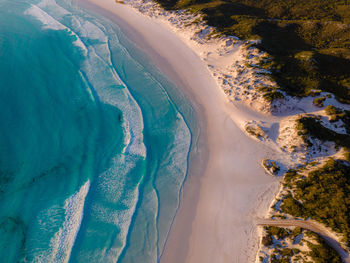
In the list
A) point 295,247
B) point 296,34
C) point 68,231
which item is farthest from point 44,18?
point 295,247

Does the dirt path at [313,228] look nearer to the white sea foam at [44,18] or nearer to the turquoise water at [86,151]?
the turquoise water at [86,151]

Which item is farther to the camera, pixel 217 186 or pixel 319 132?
pixel 319 132

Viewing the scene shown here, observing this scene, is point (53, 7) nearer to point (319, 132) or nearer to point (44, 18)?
point (44, 18)

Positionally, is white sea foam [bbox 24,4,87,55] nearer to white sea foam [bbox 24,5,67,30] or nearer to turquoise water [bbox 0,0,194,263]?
white sea foam [bbox 24,5,67,30]

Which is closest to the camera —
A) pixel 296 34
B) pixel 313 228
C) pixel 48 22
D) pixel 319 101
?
pixel 313 228

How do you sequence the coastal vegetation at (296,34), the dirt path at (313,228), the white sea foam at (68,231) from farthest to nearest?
the coastal vegetation at (296,34), the white sea foam at (68,231), the dirt path at (313,228)

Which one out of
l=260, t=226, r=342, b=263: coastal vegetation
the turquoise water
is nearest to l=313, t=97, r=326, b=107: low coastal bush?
the turquoise water

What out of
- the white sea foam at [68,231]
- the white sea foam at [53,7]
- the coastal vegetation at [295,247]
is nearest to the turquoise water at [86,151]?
the white sea foam at [68,231]
